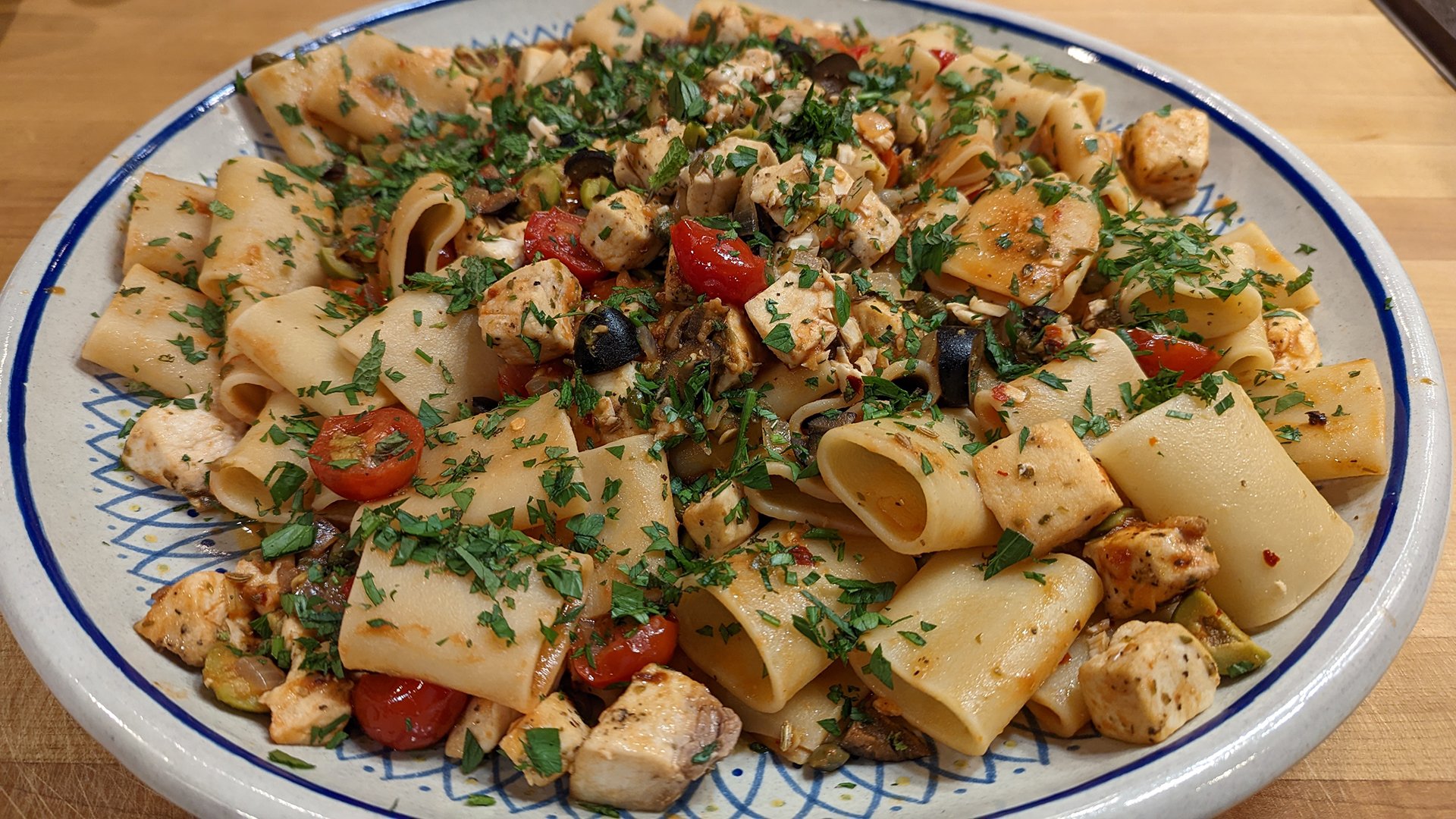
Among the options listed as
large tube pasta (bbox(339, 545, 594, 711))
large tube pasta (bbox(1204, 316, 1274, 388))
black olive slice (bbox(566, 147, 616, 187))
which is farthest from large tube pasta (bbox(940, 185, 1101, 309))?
large tube pasta (bbox(339, 545, 594, 711))

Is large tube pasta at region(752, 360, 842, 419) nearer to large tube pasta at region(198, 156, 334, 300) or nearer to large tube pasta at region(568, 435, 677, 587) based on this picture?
large tube pasta at region(568, 435, 677, 587)

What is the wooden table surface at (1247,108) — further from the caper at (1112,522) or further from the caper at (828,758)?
the caper at (828,758)

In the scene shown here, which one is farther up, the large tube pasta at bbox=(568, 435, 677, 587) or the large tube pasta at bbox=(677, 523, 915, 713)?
the large tube pasta at bbox=(568, 435, 677, 587)

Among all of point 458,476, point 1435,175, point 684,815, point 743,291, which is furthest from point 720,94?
point 1435,175

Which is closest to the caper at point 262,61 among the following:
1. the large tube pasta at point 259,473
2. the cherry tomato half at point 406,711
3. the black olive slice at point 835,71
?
the large tube pasta at point 259,473

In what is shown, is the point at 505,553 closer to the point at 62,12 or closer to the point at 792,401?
the point at 792,401

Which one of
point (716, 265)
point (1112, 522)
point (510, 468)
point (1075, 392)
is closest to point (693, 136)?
point (716, 265)
